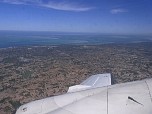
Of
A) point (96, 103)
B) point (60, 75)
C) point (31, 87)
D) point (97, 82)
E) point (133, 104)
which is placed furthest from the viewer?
point (60, 75)

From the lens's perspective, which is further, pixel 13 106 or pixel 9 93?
pixel 9 93

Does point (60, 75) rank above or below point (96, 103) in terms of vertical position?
below

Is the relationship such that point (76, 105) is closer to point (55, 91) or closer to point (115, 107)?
point (115, 107)

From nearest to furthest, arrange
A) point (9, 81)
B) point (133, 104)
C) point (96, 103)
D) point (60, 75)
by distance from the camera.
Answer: point (133, 104) < point (96, 103) < point (9, 81) < point (60, 75)

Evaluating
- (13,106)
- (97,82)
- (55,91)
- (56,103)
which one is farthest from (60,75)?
(56,103)

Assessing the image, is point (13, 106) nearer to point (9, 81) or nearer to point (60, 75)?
point (9, 81)

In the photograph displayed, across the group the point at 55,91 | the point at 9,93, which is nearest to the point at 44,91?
the point at 55,91
